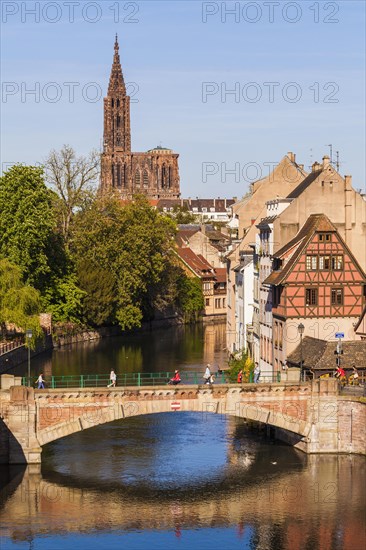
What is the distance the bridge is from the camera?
6247cm

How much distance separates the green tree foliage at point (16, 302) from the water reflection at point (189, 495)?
34.7 meters

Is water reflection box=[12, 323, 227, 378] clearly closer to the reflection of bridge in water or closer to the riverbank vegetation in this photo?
the riverbank vegetation

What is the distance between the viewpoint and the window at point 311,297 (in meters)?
Result: 76.8

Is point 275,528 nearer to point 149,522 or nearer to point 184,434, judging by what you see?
point 149,522

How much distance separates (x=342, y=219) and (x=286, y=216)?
3855mm

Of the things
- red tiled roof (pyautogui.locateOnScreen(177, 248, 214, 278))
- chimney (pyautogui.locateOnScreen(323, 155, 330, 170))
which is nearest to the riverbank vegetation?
red tiled roof (pyautogui.locateOnScreen(177, 248, 214, 278))

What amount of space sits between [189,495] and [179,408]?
19.0 ft

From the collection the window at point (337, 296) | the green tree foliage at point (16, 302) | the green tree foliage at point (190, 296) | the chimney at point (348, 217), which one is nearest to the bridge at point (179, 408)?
the window at point (337, 296)

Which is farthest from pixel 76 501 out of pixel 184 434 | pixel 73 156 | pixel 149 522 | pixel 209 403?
pixel 73 156

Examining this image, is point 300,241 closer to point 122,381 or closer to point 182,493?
point 122,381

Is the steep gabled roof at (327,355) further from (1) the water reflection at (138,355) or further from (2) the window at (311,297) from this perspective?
(1) the water reflection at (138,355)

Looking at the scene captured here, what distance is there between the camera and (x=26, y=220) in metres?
117

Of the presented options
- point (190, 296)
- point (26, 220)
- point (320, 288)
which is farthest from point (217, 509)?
point (190, 296)

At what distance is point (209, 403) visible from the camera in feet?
211
